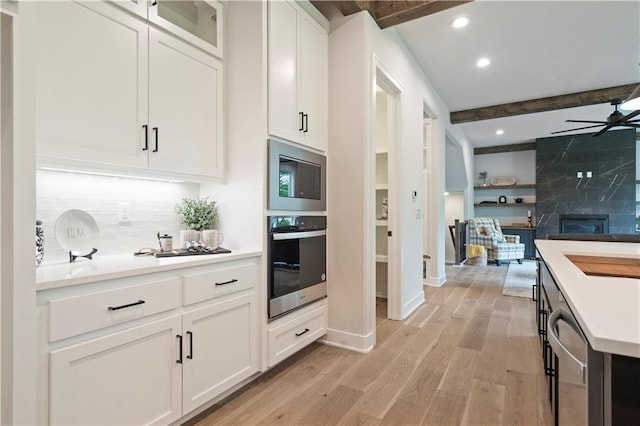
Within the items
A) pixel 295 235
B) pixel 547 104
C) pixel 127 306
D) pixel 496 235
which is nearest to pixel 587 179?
pixel 496 235

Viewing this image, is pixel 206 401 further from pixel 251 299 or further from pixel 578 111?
pixel 578 111

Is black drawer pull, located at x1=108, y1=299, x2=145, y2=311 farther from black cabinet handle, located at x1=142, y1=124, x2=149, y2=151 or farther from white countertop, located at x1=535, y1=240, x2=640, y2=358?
white countertop, located at x1=535, y1=240, x2=640, y2=358

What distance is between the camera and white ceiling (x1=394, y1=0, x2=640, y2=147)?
9.98 feet

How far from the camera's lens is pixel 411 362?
2.44m

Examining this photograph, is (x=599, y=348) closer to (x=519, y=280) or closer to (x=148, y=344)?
(x=148, y=344)

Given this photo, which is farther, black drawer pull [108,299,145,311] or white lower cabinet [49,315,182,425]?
black drawer pull [108,299,145,311]

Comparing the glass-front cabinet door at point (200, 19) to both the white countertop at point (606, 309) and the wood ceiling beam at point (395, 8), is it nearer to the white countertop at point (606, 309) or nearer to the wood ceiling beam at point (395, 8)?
the wood ceiling beam at point (395, 8)

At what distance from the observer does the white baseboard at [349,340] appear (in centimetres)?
258

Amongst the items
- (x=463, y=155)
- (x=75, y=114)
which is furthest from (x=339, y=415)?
(x=463, y=155)

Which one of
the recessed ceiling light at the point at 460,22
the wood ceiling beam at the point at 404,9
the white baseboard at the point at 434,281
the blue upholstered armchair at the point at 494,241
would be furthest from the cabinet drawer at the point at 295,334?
the blue upholstered armchair at the point at 494,241

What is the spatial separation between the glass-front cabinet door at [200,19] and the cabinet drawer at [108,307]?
150cm

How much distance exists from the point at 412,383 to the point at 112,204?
7.06 ft

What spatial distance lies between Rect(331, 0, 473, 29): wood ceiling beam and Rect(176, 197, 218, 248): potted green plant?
1823 millimetres

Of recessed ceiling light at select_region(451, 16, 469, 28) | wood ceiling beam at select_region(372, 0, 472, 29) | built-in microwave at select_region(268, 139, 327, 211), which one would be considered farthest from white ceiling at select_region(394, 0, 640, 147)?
built-in microwave at select_region(268, 139, 327, 211)
